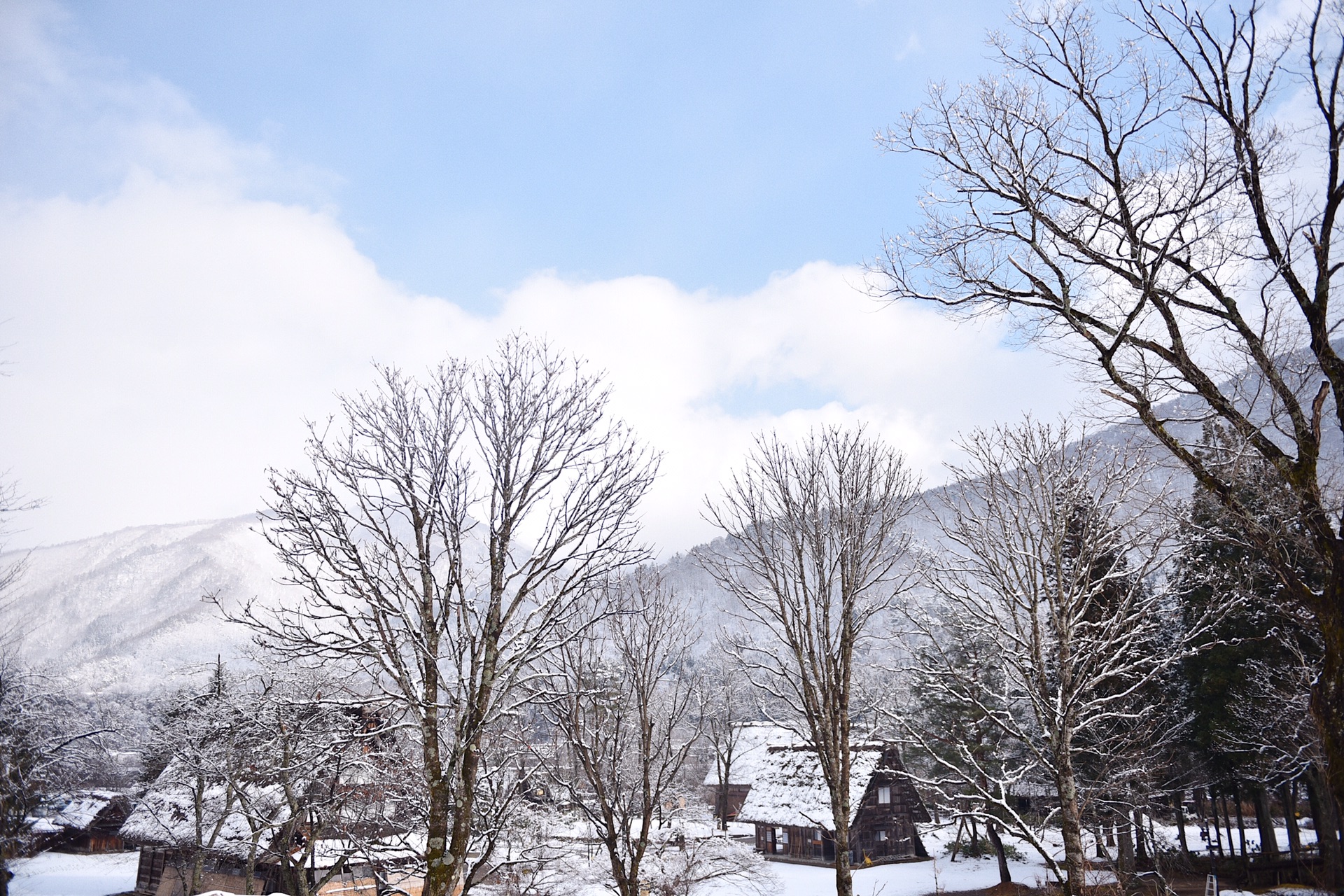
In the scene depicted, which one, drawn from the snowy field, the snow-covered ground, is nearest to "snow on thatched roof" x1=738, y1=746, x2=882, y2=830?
the snowy field

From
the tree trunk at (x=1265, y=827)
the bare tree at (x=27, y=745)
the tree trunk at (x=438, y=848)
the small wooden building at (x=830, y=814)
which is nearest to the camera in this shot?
the tree trunk at (x=438, y=848)

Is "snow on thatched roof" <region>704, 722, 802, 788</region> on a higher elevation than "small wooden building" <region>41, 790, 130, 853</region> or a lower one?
higher

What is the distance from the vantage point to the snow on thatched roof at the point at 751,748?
165ft

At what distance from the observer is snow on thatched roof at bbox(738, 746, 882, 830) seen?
4166cm

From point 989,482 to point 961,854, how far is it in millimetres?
36227

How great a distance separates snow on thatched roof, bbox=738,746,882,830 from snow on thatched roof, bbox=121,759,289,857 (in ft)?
89.0

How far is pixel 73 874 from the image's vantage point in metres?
44.1

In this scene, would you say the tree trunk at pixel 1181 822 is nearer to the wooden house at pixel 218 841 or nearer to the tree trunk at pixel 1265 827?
the tree trunk at pixel 1265 827

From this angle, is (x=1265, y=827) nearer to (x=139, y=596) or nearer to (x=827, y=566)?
(x=827, y=566)

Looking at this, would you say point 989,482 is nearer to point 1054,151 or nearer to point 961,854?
point 1054,151

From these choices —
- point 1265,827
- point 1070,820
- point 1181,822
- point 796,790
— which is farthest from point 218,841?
point 1265,827

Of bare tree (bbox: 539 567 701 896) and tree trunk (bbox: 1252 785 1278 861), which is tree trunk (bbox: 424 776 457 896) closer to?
bare tree (bbox: 539 567 701 896)

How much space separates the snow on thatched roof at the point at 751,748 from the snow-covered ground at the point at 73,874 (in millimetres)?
37114

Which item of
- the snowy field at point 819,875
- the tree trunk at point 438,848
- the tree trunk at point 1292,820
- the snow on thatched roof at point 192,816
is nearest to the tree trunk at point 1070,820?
the tree trunk at point 438,848
